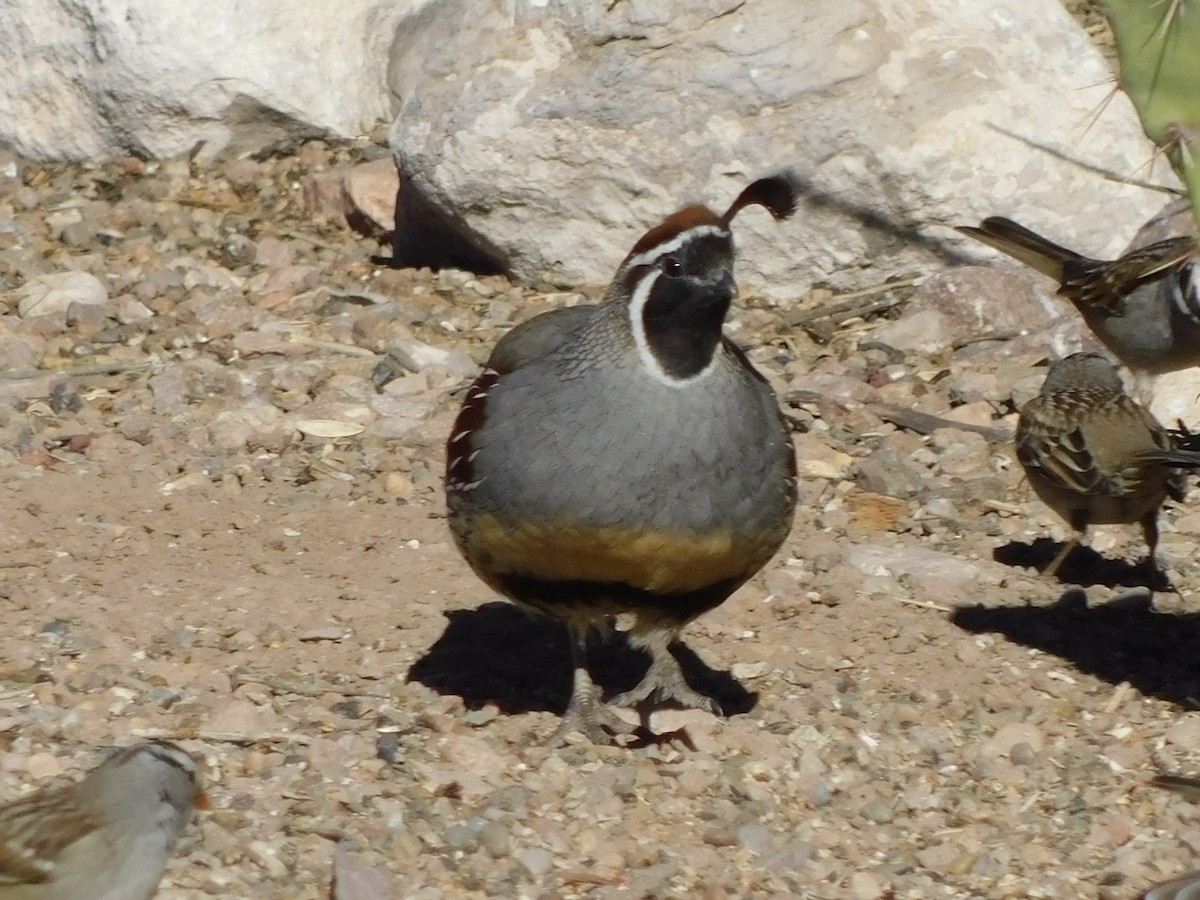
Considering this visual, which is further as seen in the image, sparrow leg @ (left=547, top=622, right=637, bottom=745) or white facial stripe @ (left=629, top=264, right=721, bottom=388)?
sparrow leg @ (left=547, top=622, right=637, bottom=745)

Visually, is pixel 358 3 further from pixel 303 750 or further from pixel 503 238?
pixel 303 750

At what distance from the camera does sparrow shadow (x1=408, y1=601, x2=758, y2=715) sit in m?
6.34

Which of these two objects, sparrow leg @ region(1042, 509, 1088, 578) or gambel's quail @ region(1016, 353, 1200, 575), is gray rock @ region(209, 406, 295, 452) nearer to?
gambel's quail @ region(1016, 353, 1200, 575)

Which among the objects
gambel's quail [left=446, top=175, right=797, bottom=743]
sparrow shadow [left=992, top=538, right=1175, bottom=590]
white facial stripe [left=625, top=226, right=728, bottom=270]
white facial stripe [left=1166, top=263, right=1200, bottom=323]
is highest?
white facial stripe [left=625, top=226, right=728, bottom=270]

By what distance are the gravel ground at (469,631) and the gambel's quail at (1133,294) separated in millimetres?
439

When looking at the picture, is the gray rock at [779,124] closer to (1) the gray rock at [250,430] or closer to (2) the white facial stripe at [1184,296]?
(2) the white facial stripe at [1184,296]

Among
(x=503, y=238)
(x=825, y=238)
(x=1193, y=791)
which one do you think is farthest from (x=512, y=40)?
(x=1193, y=791)

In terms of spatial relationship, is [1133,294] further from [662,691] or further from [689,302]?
[689,302]

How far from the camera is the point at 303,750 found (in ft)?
18.8

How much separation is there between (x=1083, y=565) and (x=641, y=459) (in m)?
2.70

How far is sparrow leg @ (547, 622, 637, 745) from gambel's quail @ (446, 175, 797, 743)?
0.27 metres

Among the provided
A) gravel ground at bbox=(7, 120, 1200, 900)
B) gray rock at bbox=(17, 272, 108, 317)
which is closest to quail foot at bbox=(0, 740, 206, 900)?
gravel ground at bbox=(7, 120, 1200, 900)

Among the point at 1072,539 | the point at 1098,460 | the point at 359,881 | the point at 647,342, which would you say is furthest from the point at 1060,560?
the point at 359,881

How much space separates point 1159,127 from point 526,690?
8.54 feet
